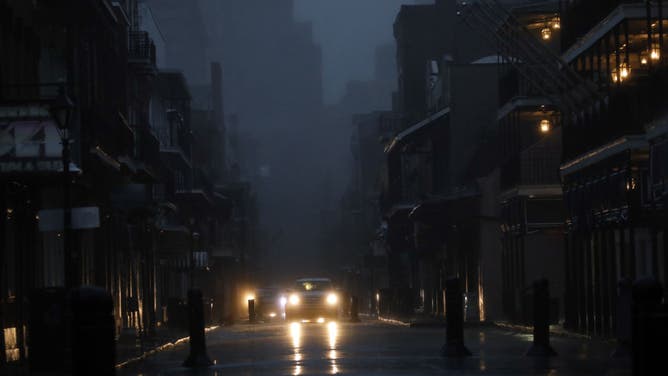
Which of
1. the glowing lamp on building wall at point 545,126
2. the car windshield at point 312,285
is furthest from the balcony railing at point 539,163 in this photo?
the car windshield at point 312,285

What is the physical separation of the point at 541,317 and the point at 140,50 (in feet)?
143

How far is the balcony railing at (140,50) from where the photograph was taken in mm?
66000

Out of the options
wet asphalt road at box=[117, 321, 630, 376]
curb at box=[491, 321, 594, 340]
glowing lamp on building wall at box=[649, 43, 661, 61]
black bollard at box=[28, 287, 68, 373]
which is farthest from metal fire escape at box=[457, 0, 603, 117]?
A: black bollard at box=[28, 287, 68, 373]

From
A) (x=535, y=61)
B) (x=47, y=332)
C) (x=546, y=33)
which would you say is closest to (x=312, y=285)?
(x=546, y=33)

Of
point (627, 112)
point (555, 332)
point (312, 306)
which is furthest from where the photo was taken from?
point (312, 306)

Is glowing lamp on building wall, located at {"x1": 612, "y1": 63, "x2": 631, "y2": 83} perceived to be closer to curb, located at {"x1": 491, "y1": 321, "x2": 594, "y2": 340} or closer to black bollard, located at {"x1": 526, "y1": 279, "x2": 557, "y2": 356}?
curb, located at {"x1": 491, "y1": 321, "x2": 594, "y2": 340}

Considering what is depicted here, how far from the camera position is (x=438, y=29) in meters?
92.0

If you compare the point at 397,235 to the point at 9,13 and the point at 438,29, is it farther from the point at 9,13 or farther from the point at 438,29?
the point at 9,13

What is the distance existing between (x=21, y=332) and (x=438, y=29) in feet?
202

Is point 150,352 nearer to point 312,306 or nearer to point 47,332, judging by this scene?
point 47,332

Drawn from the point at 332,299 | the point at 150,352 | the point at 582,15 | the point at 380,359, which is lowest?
the point at 150,352

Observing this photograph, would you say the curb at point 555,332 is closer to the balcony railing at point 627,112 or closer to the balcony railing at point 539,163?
the balcony railing at point 627,112

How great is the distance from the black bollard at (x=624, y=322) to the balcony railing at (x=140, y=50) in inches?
1679

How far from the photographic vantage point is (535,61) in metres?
48.1
